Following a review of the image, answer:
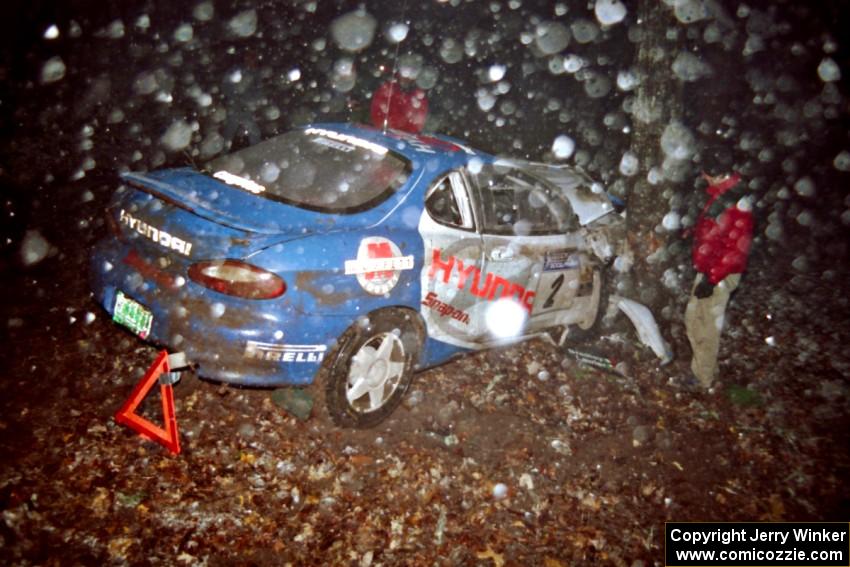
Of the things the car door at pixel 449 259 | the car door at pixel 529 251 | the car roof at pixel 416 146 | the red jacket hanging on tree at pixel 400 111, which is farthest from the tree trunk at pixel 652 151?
the red jacket hanging on tree at pixel 400 111

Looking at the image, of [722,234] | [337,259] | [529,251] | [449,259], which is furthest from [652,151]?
[337,259]

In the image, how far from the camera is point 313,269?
3389mm

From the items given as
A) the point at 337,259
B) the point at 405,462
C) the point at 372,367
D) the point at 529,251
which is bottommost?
the point at 405,462

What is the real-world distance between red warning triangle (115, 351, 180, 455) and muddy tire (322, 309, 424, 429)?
0.93m

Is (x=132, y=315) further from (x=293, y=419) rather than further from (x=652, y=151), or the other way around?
(x=652, y=151)

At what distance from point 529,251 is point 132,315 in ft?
9.71

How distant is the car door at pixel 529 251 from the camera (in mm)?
4504

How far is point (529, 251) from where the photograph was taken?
15.6ft

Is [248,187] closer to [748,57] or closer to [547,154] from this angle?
[547,154]

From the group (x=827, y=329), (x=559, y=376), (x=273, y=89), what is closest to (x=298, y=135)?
(x=559, y=376)

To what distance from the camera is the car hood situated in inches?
136

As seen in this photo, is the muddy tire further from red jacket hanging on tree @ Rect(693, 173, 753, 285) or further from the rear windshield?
red jacket hanging on tree @ Rect(693, 173, 753, 285)

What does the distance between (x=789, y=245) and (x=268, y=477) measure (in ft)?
41.1

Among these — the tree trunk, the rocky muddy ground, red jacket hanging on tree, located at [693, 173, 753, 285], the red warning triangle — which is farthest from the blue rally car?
the tree trunk
